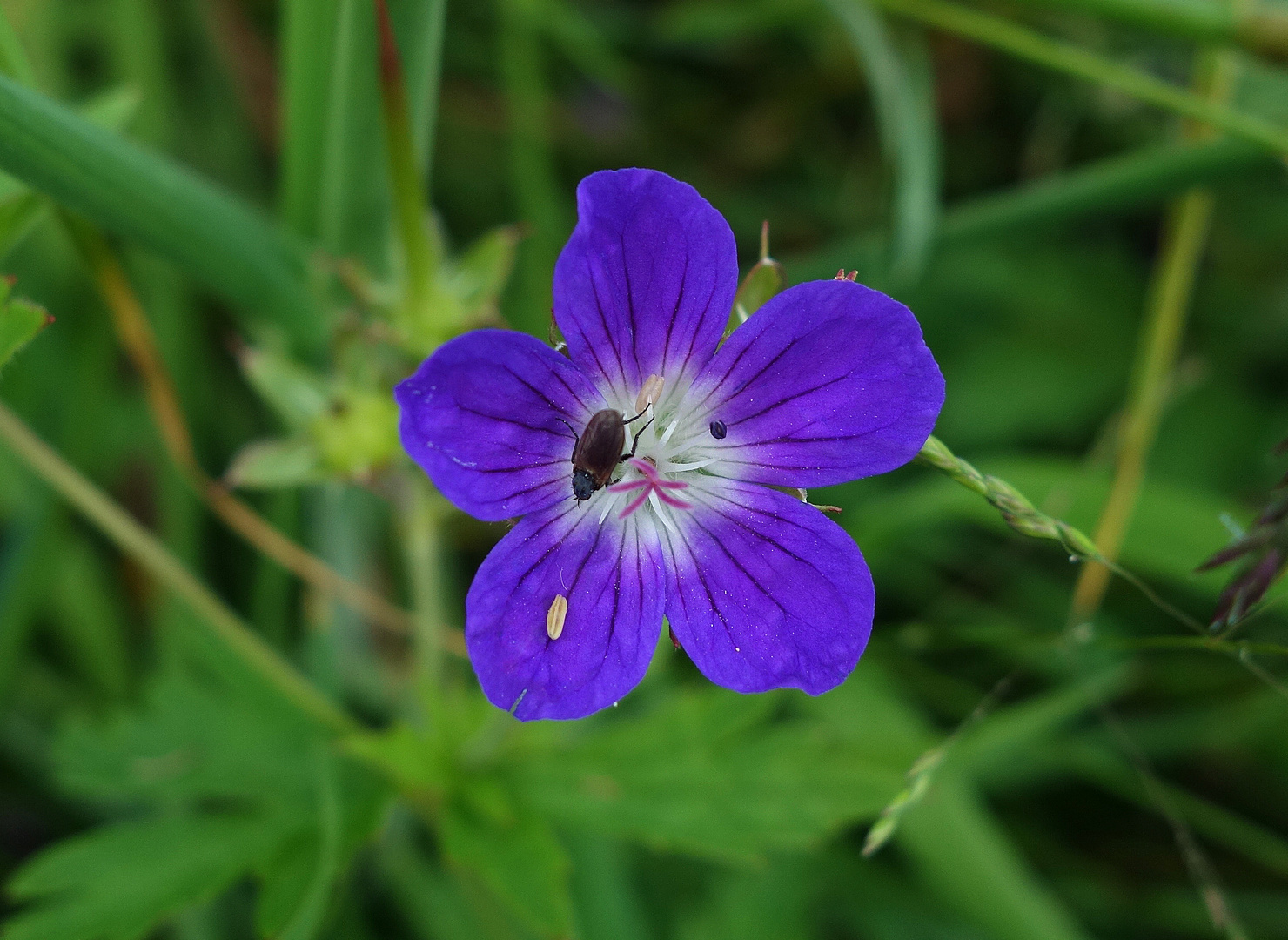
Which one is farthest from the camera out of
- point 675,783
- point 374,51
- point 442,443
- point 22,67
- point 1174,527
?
point 1174,527

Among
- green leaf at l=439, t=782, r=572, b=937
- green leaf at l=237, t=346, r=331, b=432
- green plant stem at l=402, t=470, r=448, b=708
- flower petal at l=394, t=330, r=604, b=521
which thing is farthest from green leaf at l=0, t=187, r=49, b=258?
green leaf at l=439, t=782, r=572, b=937

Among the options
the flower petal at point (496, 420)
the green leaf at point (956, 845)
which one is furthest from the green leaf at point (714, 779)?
the flower petal at point (496, 420)

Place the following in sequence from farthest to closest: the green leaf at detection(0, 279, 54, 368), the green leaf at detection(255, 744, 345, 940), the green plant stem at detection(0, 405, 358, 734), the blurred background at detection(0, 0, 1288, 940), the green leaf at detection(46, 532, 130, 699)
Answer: the green leaf at detection(46, 532, 130, 699) < the green plant stem at detection(0, 405, 358, 734) < the blurred background at detection(0, 0, 1288, 940) < the green leaf at detection(255, 744, 345, 940) < the green leaf at detection(0, 279, 54, 368)

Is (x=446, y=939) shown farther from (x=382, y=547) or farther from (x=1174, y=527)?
(x=1174, y=527)

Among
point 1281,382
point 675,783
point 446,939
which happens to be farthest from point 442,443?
point 1281,382

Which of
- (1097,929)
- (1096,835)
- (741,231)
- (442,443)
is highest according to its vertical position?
(741,231)

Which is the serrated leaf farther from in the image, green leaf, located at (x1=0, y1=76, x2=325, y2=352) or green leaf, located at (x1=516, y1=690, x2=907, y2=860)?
green leaf, located at (x1=516, y1=690, x2=907, y2=860)
